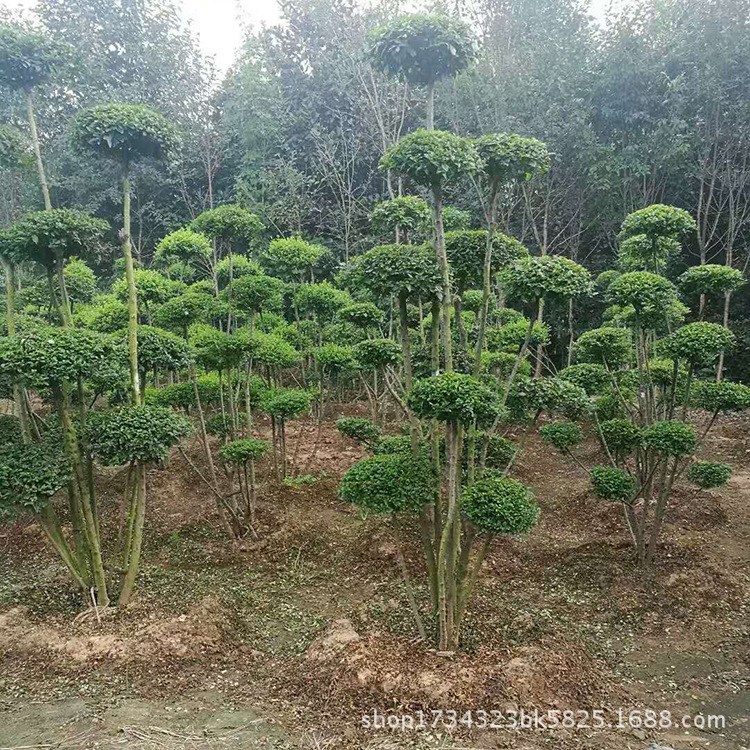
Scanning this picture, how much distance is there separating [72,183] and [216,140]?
370 centimetres

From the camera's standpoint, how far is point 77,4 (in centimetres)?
1584

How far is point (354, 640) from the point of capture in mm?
4543

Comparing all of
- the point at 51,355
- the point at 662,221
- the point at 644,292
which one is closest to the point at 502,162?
the point at 644,292

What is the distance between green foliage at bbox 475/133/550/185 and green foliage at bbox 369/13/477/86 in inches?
24.2

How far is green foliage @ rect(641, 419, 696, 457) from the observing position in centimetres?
513

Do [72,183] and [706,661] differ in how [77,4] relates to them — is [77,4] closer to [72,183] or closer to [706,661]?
[72,183]

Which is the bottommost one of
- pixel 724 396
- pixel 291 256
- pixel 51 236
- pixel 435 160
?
pixel 724 396

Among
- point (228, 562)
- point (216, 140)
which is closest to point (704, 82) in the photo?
point (216, 140)

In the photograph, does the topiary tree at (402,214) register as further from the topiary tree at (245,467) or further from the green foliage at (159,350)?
the topiary tree at (245,467)

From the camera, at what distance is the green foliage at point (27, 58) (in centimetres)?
512

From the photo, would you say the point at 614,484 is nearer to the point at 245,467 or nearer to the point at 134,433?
the point at 245,467

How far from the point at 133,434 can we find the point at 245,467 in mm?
2352

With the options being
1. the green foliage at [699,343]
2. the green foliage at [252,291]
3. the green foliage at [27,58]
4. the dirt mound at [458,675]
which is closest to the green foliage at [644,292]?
the green foliage at [699,343]

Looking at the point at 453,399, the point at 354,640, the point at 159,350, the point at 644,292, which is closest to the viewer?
the point at 453,399
